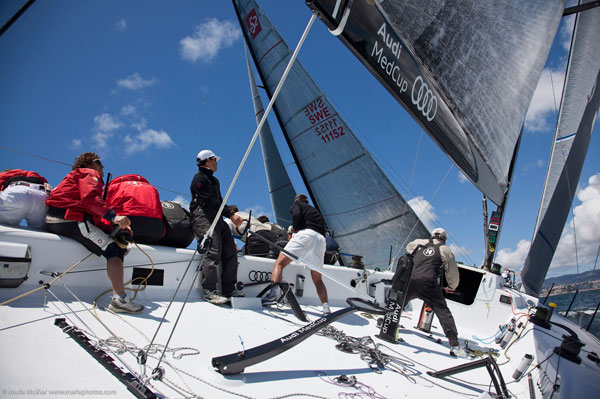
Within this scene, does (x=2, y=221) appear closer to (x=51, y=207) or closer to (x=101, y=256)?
(x=51, y=207)

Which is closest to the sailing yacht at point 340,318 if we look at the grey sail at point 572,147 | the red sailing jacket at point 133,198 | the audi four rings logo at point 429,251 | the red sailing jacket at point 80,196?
the red sailing jacket at point 80,196

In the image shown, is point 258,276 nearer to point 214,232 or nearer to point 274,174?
point 214,232

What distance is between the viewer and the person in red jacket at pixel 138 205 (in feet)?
8.83

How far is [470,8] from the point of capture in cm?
223

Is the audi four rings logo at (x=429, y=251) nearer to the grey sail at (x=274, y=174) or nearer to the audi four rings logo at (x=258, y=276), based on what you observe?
the audi four rings logo at (x=258, y=276)

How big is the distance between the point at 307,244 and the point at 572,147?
452 centimetres

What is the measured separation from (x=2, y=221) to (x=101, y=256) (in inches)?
25.5

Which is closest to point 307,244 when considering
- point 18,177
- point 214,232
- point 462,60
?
point 214,232

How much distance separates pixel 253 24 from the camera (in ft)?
42.2

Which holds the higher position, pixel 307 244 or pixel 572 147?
pixel 572 147

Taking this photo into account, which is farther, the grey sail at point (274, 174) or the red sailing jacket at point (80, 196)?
the grey sail at point (274, 174)

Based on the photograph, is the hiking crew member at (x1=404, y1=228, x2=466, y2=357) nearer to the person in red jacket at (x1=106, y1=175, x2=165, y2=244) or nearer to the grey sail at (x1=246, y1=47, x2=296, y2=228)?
the person in red jacket at (x1=106, y1=175, x2=165, y2=244)

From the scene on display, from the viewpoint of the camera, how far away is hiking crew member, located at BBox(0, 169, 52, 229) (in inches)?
89.2

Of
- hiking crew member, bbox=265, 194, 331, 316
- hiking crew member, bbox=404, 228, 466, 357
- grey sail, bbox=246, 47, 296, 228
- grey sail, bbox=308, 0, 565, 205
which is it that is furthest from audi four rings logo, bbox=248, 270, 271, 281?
grey sail, bbox=246, 47, 296, 228
